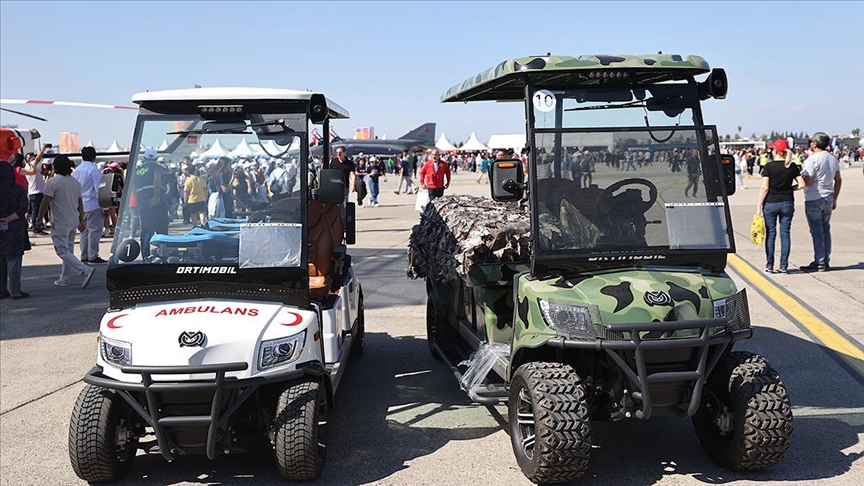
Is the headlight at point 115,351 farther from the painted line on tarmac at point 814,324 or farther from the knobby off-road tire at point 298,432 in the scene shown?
the painted line on tarmac at point 814,324

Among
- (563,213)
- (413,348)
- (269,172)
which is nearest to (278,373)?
(269,172)

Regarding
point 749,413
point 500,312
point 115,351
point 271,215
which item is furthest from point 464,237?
point 115,351

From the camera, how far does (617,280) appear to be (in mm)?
4621

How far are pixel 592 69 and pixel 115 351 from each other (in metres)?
3.12

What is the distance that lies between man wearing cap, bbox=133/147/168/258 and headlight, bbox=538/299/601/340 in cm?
239

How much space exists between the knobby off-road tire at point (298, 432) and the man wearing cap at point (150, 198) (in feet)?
4.41

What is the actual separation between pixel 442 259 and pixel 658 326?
2466 millimetres

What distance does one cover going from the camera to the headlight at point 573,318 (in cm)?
440

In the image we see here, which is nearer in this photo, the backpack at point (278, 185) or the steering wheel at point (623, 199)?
the steering wheel at point (623, 199)

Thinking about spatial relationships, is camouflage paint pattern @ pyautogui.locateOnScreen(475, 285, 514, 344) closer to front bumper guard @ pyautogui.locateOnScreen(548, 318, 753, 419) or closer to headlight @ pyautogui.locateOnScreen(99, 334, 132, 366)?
front bumper guard @ pyautogui.locateOnScreen(548, 318, 753, 419)

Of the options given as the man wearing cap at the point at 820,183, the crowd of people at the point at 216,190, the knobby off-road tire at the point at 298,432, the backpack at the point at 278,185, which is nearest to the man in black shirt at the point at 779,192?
the crowd of people at the point at 216,190

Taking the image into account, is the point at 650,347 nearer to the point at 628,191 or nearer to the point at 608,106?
the point at 628,191

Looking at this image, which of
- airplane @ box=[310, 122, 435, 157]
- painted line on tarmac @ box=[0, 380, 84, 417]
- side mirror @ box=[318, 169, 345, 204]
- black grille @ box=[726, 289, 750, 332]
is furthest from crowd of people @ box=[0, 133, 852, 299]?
airplane @ box=[310, 122, 435, 157]

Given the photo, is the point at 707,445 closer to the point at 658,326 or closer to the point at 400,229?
the point at 658,326
